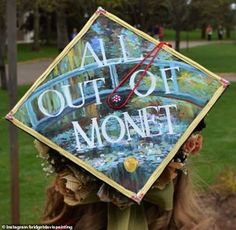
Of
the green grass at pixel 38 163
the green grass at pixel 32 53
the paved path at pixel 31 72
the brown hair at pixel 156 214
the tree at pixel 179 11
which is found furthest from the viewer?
the green grass at pixel 32 53

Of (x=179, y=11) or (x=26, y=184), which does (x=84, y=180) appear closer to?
(x=26, y=184)

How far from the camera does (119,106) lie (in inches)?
74.7

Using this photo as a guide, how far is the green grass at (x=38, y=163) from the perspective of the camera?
538 cm

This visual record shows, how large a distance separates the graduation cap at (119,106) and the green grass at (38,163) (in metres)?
1.71

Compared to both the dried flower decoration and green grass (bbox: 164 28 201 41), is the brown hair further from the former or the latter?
green grass (bbox: 164 28 201 41)

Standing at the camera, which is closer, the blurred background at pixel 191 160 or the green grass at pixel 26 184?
the blurred background at pixel 191 160

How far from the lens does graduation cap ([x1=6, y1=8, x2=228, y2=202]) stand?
186 centimetres

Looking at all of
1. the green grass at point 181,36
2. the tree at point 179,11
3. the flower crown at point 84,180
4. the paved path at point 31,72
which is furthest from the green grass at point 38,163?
the green grass at point 181,36

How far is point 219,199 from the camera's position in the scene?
4328 mm

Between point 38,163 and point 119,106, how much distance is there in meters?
5.43

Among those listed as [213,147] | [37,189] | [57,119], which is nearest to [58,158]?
[57,119]

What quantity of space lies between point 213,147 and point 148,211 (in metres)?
6.07

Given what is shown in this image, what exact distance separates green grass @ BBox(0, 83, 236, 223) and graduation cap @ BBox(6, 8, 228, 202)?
171 cm

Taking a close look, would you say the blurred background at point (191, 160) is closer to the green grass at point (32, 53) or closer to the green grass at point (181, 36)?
the green grass at point (32, 53)
